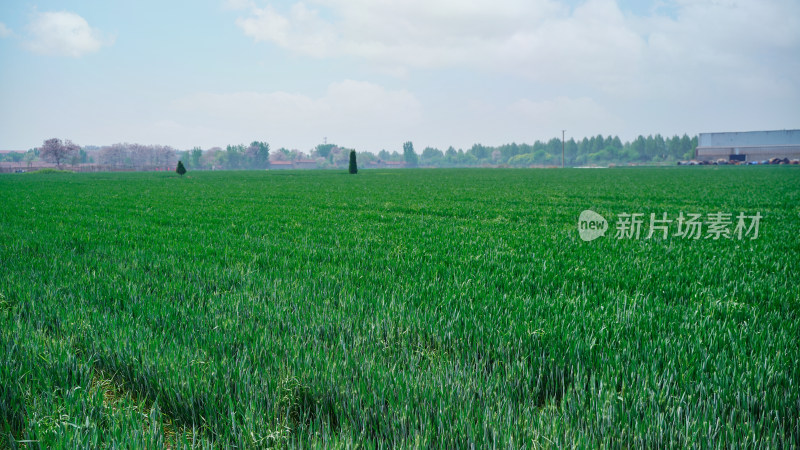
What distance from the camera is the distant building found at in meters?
135

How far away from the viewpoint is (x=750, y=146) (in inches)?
5477

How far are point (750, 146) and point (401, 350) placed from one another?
585ft

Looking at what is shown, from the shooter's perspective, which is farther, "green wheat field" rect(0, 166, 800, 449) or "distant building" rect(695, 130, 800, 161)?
"distant building" rect(695, 130, 800, 161)

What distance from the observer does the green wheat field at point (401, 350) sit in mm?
2387

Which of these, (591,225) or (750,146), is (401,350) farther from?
(750,146)

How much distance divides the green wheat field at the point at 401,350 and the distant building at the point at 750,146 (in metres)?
167

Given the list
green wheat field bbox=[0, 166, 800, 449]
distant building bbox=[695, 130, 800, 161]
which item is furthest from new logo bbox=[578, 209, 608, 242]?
distant building bbox=[695, 130, 800, 161]

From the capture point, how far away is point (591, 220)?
13.1 m

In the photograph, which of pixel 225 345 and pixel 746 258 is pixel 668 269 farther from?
pixel 225 345

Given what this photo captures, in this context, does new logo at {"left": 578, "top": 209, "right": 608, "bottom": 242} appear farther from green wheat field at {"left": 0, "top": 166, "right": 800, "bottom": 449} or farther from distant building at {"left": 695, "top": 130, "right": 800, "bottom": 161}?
distant building at {"left": 695, "top": 130, "right": 800, "bottom": 161}

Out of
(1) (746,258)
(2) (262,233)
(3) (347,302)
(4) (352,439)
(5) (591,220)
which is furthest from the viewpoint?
(5) (591,220)

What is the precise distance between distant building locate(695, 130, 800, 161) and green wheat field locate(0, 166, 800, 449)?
16671 centimetres

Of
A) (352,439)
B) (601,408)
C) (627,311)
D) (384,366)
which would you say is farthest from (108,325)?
(627,311)

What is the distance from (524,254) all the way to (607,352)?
4.27m
